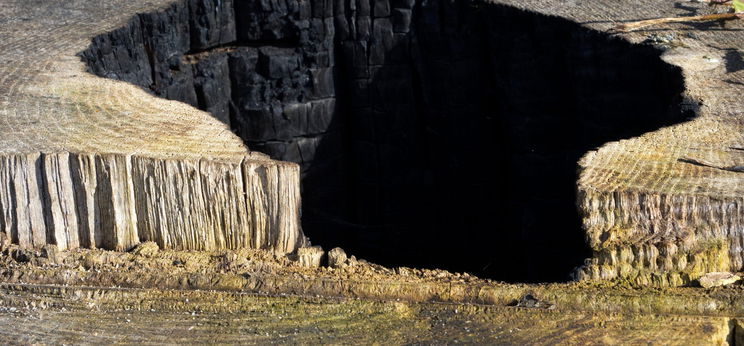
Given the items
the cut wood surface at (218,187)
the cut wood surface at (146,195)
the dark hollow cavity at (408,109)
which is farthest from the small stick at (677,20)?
the cut wood surface at (146,195)

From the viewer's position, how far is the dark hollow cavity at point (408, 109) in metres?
5.78

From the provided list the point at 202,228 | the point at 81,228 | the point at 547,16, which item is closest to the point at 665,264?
the point at 202,228

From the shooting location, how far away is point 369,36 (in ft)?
21.4

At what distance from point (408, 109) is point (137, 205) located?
3.79 metres

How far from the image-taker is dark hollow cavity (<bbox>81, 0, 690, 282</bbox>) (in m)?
5.78

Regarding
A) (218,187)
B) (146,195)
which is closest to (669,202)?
(218,187)

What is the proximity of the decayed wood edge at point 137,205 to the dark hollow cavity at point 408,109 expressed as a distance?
2.39m

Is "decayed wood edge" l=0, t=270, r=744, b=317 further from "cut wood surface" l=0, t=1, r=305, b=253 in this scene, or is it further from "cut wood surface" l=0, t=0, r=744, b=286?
"cut wood surface" l=0, t=1, r=305, b=253

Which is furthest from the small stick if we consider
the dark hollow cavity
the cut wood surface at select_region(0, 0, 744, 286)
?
the cut wood surface at select_region(0, 0, 744, 286)

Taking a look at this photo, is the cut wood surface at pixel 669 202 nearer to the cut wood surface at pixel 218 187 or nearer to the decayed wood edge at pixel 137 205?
the cut wood surface at pixel 218 187

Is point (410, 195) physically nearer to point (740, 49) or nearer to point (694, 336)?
point (740, 49)

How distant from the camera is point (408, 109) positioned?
6.63m

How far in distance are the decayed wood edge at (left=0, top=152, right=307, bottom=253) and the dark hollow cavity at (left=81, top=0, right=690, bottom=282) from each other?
239 cm

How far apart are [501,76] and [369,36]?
1006 millimetres
